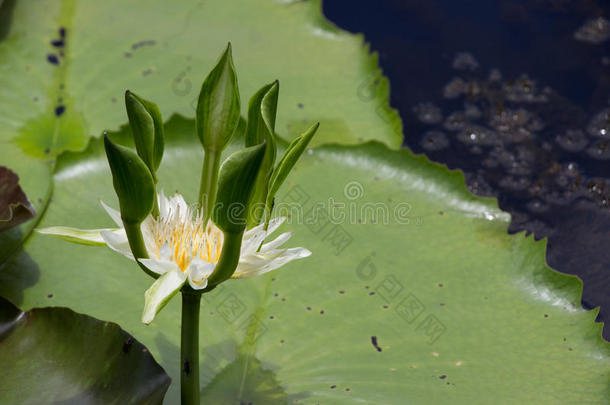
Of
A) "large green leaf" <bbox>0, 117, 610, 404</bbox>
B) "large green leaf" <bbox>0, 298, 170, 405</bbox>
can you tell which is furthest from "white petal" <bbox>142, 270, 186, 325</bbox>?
"large green leaf" <bbox>0, 117, 610, 404</bbox>

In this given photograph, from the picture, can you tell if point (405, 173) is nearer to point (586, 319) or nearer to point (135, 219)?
point (586, 319)

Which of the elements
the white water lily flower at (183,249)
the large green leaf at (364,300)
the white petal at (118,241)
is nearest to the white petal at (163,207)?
the white water lily flower at (183,249)

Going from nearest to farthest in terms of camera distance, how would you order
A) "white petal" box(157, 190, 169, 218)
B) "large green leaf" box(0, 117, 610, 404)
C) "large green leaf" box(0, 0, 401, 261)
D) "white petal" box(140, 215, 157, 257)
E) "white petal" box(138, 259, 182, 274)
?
"white petal" box(138, 259, 182, 274) < "white petal" box(140, 215, 157, 257) < "white petal" box(157, 190, 169, 218) < "large green leaf" box(0, 117, 610, 404) < "large green leaf" box(0, 0, 401, 261)

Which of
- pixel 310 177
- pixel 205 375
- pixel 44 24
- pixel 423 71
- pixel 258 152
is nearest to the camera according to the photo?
pixel 258 152

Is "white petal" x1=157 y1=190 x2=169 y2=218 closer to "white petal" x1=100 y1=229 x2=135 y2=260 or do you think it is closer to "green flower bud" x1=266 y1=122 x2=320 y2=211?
"white petal" x1=100 y1=229 x2=135 y2=260

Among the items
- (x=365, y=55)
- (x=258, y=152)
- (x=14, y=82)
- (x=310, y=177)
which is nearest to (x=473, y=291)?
(x=310, y=177)

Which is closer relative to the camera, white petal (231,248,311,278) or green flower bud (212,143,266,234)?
green flower bud (212,143,266,234)
